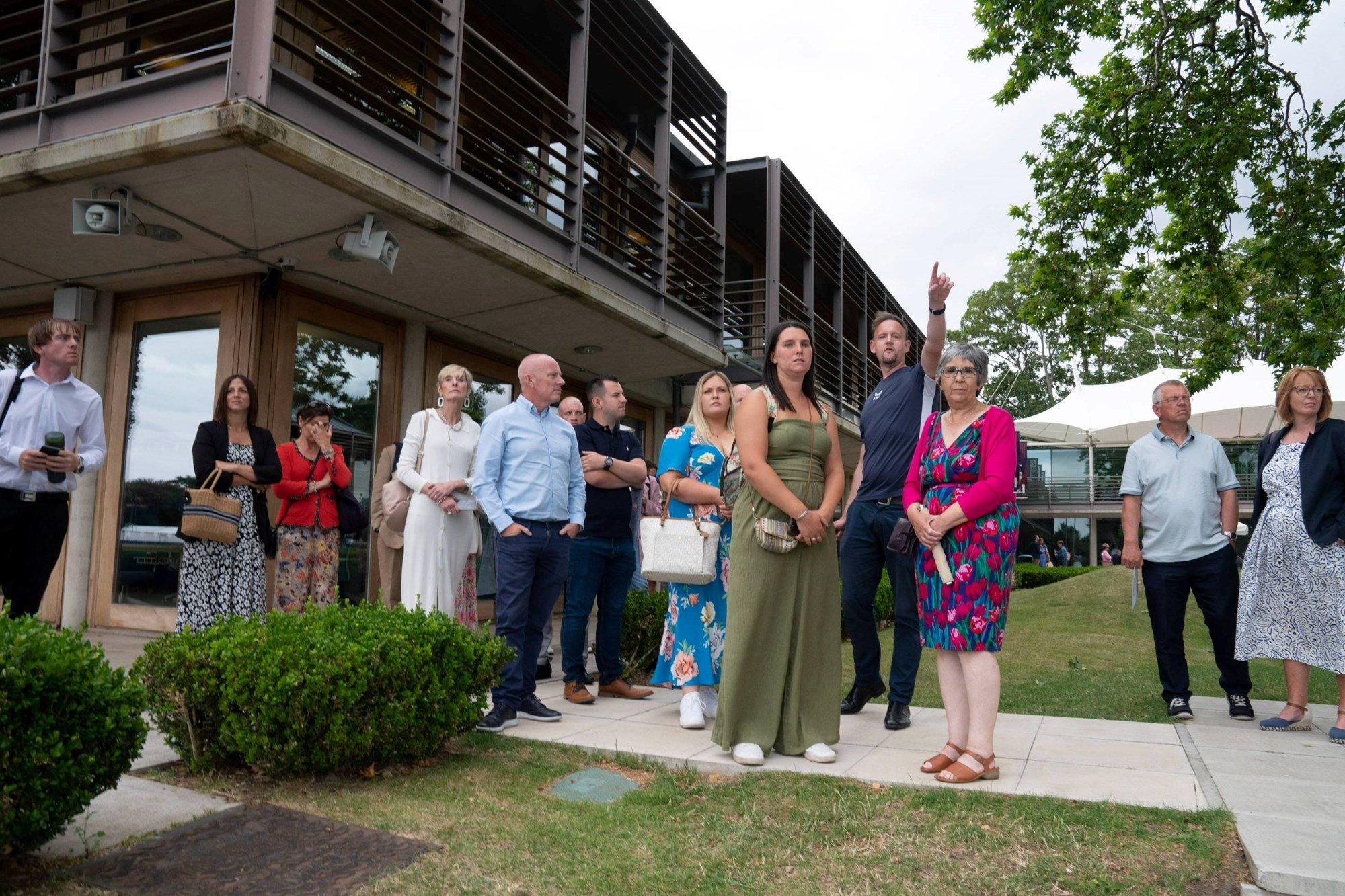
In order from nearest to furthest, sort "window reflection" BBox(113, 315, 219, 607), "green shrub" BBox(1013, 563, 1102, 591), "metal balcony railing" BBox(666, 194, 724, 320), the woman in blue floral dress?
the woman in blue floral dress → "window reflection" BBox(113, 315, 219, 607) → "metal balcony railing" BBox(666, 194, 724, 320) → "green shrub" BBox(1013, 563, 1102, 591)

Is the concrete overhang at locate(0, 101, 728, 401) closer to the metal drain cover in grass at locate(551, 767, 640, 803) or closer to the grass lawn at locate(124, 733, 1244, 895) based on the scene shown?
the grass lawn at locate(124, 733, 1244, 895)

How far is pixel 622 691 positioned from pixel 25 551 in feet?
11.2

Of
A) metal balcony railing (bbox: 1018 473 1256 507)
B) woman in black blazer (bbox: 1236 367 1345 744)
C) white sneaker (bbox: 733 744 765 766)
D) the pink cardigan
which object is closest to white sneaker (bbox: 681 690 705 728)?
white sneaker (bbox: 733 744 765 766)

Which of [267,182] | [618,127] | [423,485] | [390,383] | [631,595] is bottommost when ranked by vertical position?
[631,595]

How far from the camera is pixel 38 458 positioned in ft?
15.6

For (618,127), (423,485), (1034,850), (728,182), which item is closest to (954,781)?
(1034,850)

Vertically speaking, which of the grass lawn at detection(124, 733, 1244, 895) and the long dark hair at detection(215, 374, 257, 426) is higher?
the long dark hair at detection(215, 374, 257, 426)

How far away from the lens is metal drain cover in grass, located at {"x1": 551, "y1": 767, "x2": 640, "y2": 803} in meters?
3.83

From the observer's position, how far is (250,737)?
3689mm

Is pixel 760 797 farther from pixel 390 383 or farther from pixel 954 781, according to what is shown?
pixel 390 383

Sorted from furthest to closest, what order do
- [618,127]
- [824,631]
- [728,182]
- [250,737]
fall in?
[728,182] < [618,127] < [824,631] < [250,737]

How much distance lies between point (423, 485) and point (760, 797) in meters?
3.13

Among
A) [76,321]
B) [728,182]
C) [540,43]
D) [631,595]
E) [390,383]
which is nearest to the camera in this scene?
[631,595]

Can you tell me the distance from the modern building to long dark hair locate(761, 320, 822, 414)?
10.8 feet
